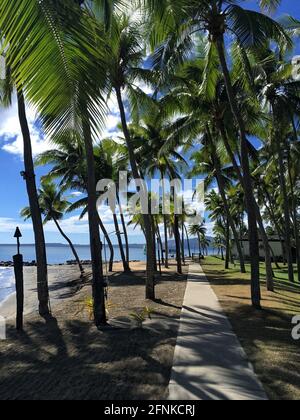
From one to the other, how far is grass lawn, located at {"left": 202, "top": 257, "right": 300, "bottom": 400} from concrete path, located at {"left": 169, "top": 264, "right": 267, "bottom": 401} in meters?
0.19

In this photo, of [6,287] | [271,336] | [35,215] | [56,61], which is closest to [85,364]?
[271,336]

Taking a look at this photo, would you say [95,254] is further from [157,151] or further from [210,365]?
[157,151]

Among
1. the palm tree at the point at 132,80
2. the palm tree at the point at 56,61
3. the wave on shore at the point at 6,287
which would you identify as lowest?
the wave on shore at the point at 6,287

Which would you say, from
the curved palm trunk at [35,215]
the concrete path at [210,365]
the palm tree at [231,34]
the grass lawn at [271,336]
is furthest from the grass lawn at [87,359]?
the palm tree at [231,34]

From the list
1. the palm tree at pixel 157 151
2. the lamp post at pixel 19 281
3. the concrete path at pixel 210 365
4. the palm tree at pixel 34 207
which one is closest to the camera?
the concrete path at pixel 210 365

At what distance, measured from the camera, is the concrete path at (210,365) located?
18.4 ft

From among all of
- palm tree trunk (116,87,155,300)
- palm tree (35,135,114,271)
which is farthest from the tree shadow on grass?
palm tree (35,135,114,271)

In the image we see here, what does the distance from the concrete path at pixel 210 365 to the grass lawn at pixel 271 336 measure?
19cm

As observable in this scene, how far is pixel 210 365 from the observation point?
6.91 m

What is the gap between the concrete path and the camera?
221 inches

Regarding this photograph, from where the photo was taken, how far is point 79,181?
3359 cm

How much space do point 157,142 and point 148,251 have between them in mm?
12199

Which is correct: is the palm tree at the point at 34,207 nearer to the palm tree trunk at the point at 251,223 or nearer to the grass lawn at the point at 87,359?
the grass lawn at the point at 87,359
